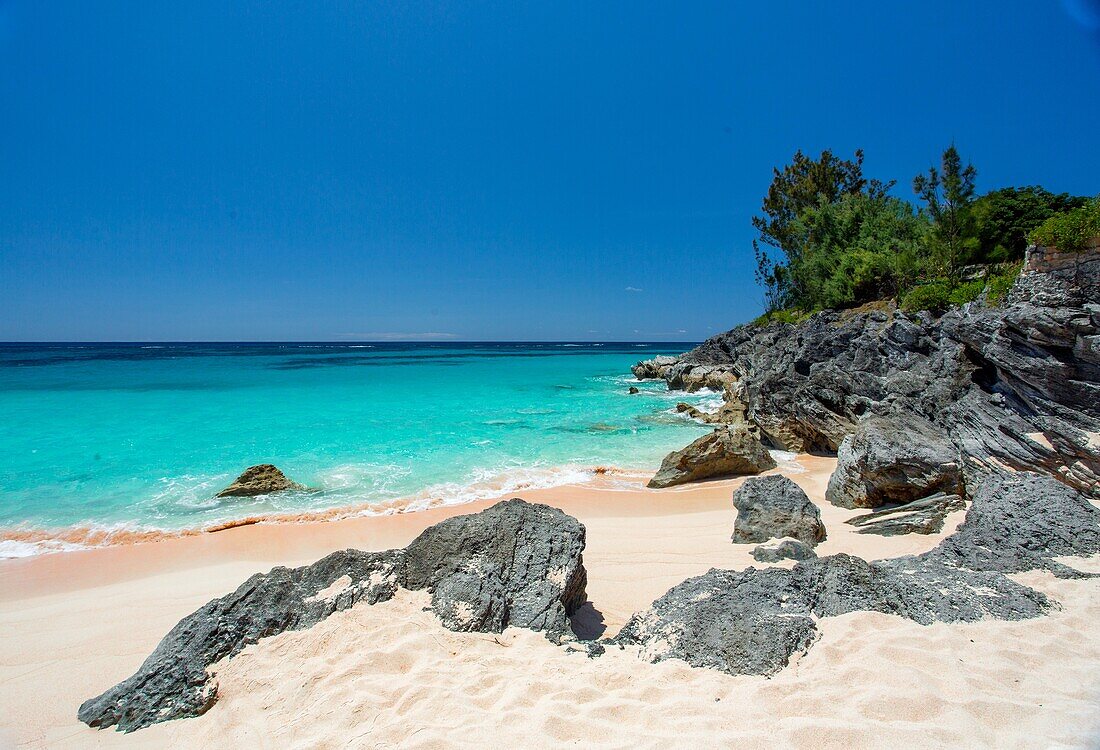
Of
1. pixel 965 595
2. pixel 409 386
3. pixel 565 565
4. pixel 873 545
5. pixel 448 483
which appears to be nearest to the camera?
pixel 965 595

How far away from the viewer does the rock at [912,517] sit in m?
6.47

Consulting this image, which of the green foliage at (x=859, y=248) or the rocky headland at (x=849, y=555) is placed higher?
the green foliage at (x=859, y=248)

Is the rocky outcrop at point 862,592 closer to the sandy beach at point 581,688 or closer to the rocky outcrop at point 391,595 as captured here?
the sandy beach at point 581,688

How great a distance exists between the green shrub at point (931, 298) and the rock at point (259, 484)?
27.6 meters

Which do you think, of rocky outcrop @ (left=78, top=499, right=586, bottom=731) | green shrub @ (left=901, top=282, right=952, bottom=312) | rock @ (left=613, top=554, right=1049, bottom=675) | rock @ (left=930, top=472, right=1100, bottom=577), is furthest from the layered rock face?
green shrub @ (left=901, top=282, right=952, bottom=312)

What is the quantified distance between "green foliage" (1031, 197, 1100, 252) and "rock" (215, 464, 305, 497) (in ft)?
52.9

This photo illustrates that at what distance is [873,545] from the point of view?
6.22 metres

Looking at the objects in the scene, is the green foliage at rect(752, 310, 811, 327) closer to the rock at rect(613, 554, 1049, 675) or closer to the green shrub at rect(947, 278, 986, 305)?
the green shrub at rect(947, 278, 986, 305)

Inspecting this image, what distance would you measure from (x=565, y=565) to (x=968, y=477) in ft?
22.2

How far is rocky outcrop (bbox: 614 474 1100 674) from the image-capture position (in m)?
3.63

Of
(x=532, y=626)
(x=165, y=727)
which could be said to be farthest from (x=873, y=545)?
(x=165, y=727)

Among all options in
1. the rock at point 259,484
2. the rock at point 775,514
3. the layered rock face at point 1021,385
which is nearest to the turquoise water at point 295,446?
the rock at point 259,484

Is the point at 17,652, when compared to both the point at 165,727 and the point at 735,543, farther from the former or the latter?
the point at 735,543

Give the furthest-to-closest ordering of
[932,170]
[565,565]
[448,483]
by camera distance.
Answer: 1. [932,170]
2. [448,483]
3. [565,565]
